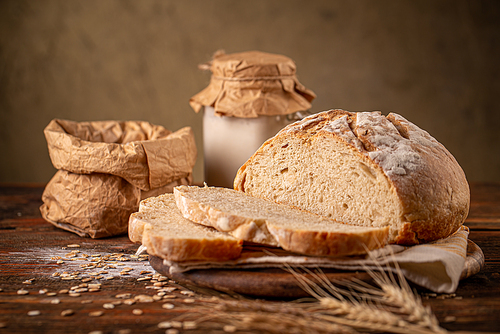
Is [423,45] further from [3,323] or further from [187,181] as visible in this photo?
[3,323]

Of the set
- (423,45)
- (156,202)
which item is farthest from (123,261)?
(423,45)

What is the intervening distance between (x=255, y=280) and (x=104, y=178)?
4.00ft

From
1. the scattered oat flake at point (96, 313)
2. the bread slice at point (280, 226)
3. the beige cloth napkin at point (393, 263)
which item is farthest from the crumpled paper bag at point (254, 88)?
the scattered oat flake at point (96, 313)

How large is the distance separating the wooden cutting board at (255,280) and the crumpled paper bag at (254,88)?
4.21 feet

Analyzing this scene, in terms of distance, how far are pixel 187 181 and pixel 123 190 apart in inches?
17.0

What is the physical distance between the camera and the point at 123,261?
7.37 feet

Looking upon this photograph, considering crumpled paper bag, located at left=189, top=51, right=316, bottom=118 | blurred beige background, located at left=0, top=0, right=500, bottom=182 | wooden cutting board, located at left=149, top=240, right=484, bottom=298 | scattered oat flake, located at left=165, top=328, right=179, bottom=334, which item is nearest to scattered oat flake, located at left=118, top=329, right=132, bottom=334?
scattered oat flake, located at left=165, top=328, right=179, bottom=334

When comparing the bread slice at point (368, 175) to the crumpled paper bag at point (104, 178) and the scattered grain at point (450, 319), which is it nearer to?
the scattered grain at point (450, 319)

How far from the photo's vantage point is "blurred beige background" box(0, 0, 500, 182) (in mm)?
4309

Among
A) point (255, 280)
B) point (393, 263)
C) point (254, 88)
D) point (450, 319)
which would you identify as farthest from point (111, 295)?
point (254, 88)

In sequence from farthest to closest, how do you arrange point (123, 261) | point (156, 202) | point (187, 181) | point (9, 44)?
point (9, 44) → point (187, 181) → point (156, 202) → point (123, 261)

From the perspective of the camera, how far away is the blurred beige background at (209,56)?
14.1 feet

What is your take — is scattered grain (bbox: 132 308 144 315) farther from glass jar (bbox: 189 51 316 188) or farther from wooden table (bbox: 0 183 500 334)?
glass jar (bbox: 189 51 316 188)

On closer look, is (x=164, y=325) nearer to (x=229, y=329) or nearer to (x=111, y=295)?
(x=229, y=329)
